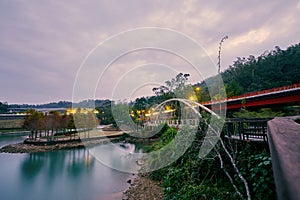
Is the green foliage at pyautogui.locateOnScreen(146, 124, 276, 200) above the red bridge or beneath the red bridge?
beneath

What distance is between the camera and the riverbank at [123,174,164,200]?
632 centimetres

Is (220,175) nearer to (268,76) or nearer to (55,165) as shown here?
(55,165)

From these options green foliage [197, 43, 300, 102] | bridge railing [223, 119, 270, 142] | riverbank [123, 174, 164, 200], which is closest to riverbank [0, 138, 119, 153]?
riverbank [123, 174, 164, 200]

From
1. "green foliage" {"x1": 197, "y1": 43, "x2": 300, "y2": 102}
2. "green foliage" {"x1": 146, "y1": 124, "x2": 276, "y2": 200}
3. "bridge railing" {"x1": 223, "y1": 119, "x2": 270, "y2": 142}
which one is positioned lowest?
"green foliage" {"x1": 146, "y1": 124, "x2": 276, "y2": 200}

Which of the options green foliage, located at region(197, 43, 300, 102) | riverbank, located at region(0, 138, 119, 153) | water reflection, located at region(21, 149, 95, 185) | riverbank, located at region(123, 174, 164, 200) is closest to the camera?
riverbank, located at region(123, 174, 164, 200)

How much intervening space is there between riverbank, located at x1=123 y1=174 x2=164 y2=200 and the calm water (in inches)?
24.3

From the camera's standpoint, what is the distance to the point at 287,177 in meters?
0.52

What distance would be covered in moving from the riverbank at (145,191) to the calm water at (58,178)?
62cm

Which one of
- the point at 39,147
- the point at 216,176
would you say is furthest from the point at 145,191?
the point at 39,147

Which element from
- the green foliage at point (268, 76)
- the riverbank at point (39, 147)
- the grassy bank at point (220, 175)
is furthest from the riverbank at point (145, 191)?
the green foliage at point (268, 76)

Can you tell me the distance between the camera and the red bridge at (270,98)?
1080cm

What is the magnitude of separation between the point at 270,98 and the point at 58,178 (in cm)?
1433

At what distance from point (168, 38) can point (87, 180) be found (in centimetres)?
903

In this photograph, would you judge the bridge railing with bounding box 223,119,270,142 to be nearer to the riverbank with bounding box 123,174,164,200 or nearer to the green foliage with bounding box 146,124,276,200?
the green foliage with bounding box 146,124,276,200
